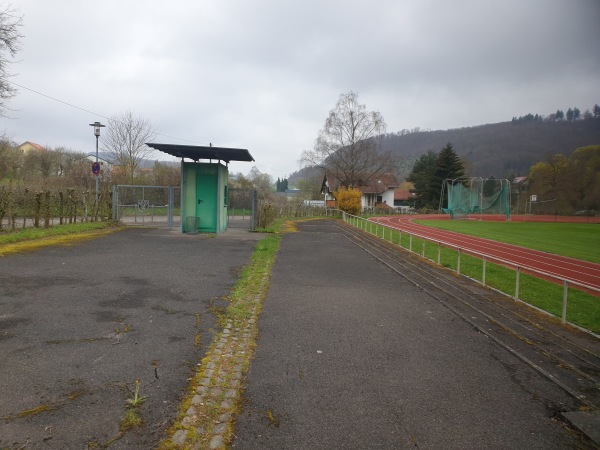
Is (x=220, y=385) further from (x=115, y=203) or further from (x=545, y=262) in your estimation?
(x=115, y=203)

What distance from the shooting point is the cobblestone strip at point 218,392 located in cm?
277

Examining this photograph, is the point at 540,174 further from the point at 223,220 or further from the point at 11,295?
the point at 11,295

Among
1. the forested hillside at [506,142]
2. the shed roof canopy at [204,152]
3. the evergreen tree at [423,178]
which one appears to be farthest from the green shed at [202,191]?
the evergreen tree at [423,178]

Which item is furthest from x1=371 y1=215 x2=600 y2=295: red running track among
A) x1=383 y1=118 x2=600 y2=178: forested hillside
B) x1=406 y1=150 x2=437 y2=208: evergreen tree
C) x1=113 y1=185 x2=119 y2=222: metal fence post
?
x1=406 y1=150 x2=437 y2=208: evergreen tree

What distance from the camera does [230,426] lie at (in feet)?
9.64

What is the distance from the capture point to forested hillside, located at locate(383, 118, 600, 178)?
53500 mm

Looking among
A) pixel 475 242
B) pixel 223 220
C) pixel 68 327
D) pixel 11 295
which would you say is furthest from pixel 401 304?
pixel 475 242

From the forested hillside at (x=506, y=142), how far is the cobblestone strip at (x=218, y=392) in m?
47.6

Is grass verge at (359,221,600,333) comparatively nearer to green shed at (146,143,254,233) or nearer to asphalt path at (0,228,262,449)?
asphalt path at (0,228,262,449)

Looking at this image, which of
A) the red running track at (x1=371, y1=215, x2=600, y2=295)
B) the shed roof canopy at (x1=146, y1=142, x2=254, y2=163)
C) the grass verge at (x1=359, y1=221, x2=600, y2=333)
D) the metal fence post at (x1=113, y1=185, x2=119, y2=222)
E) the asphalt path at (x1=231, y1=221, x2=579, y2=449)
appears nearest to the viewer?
the asphalt path at (x1=231, y1=221, x2=579, y2=449)

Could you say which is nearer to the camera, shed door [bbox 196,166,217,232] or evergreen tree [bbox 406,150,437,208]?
shed door [bbox 196,166,217,232]

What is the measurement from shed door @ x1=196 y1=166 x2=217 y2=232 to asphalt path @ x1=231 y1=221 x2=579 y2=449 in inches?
462

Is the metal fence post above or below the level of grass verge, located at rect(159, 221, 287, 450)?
above

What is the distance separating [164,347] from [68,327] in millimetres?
1415
